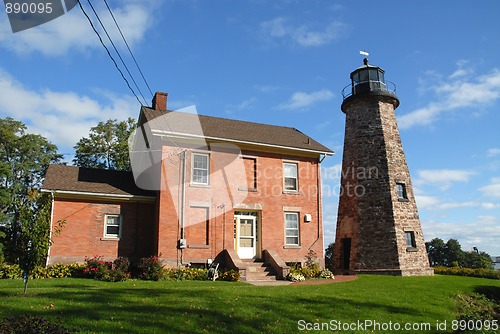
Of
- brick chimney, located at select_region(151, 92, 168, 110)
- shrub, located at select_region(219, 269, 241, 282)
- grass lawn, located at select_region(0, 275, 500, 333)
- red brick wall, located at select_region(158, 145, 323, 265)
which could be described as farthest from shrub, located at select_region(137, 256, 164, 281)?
brick chimney, located at select_region(151, 92, 168, 110)

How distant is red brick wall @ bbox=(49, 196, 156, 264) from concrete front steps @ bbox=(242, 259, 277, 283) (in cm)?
470

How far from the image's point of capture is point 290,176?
23219mm

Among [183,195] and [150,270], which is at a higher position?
[183,195]

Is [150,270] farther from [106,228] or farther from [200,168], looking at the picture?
[200,168]

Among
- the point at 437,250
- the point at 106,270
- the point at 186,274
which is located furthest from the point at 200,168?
the point at 437,250

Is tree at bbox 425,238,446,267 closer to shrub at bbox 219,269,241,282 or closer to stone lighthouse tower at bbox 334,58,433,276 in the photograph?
stone lighthouse tower at bbox 334,58,433,276

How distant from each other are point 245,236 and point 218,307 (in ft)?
35.0

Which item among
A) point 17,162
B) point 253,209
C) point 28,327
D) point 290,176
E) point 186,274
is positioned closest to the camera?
point 28,327

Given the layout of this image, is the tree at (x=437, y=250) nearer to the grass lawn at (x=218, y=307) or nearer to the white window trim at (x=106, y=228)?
the grass lawn at (x=218, y=307)

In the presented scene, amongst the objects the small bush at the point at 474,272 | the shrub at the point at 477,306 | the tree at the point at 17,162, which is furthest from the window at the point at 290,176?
the tree at the point at 17,162

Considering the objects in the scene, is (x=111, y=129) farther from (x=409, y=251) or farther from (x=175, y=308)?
(x=175, y=308)

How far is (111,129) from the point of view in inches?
1529

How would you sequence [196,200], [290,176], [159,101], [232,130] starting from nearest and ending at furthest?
1. [196,200]
2. [290,176]
3. [232,130]
4. [159,101]

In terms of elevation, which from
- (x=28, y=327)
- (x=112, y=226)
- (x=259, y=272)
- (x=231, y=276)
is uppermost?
(x=112, y=226)
